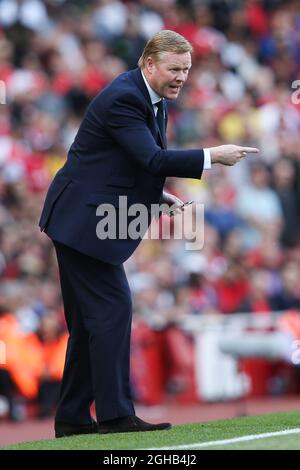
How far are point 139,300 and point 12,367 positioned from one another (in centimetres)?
165

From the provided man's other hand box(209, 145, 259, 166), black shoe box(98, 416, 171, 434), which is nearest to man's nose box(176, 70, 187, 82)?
man's other hand box(209, 145, 259, 166)

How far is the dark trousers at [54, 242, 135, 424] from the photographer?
6.22 m

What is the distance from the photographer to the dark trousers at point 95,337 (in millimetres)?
6223

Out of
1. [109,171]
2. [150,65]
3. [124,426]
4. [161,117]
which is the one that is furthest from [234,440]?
[150,65]

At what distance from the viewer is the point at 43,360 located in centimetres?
1113

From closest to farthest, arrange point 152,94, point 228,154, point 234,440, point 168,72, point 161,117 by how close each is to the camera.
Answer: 1. point 234,440
2. point 228,154
3. point 168,72
4. point 152,94
5. point 161,117

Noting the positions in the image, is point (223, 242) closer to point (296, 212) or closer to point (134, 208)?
point (296, 212)

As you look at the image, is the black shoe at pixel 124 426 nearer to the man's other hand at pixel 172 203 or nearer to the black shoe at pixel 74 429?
the black shoe at pixel 74 429

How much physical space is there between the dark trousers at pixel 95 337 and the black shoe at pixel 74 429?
27mm

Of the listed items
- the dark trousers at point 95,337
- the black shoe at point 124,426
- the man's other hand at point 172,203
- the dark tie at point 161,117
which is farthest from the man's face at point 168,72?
the black shoe at point 124,426

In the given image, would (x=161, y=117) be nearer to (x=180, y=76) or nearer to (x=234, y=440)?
(x=180, y=76)

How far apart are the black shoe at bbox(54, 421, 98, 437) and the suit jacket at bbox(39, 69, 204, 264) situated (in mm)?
867

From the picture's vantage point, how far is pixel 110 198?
6.19 m

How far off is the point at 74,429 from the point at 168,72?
1850mm
